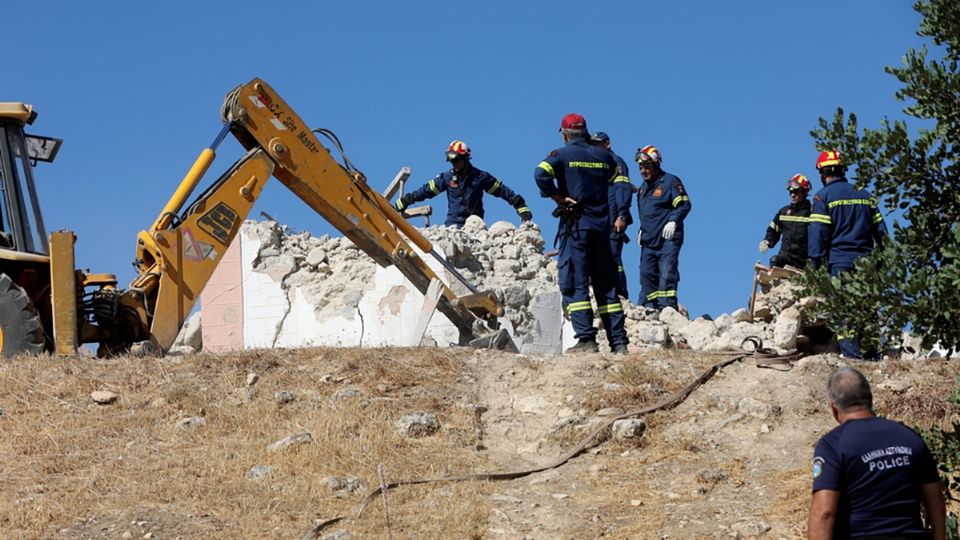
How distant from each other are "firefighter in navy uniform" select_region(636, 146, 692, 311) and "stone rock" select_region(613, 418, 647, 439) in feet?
21.2

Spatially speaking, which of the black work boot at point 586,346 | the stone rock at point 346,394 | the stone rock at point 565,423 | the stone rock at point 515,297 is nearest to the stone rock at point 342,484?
the stone rock at point 346,394

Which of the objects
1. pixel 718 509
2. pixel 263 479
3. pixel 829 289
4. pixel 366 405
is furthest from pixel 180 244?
pixel 829 289

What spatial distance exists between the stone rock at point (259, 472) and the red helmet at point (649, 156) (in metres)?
8.15

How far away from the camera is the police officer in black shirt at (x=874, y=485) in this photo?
549 cm

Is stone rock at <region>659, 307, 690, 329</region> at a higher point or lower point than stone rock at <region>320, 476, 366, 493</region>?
higher

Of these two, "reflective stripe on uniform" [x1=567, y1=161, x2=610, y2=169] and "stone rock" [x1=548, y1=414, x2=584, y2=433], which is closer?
"stone rock" [x1=548, y1=414, x2=584, y2=433]

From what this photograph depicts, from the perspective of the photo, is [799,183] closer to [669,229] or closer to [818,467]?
[669,229]

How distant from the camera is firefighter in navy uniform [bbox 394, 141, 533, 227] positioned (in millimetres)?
17536

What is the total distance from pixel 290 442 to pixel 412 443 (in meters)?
0.87

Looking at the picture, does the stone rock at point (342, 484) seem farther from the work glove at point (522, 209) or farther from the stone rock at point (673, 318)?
the work glove at point (522, 209)

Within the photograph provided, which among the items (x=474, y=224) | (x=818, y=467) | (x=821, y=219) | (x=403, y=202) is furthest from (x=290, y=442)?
(x=403, y=202)

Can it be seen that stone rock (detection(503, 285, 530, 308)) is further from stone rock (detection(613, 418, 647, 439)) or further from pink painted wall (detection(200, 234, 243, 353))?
stone rock (detection(613, 418, 647, 439))

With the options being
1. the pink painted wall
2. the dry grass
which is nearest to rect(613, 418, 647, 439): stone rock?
the dry grass

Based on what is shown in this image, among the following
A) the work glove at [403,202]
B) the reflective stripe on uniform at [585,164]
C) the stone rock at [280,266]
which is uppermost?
the work glove at [403,202]
